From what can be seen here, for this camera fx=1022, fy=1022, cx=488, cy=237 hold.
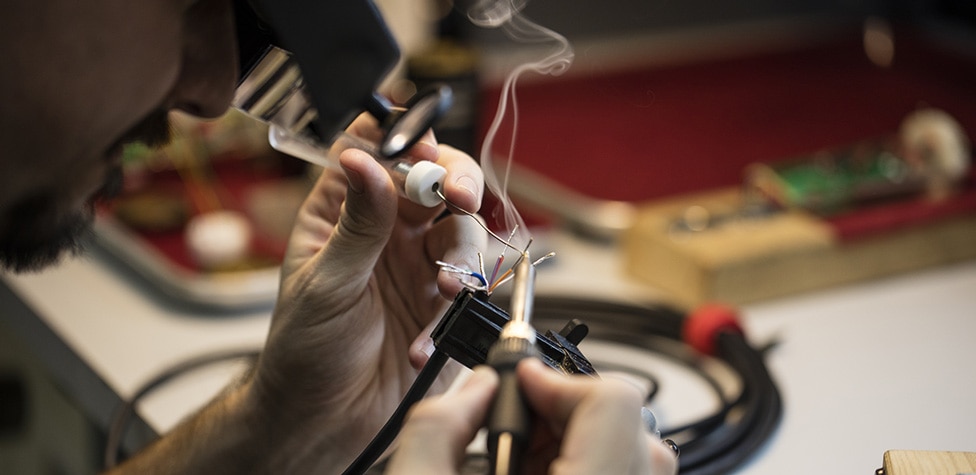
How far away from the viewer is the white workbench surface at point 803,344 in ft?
3.13

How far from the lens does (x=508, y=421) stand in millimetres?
562

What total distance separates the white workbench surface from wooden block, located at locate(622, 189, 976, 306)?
0.07ft

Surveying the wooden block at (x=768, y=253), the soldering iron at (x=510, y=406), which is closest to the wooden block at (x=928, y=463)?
the soldering iron at (x=510, y=406)

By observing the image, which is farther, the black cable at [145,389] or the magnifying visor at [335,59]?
the black cable at [145,389]

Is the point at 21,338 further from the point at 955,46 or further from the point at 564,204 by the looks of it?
the point at 955,46

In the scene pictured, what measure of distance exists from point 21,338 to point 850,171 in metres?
1.12

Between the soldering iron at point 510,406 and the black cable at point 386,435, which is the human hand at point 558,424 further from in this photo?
the black cable at point 386,435

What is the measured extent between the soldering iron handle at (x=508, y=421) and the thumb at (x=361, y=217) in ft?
0.72

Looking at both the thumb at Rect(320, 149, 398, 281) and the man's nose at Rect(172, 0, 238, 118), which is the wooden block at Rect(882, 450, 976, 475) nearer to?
the thumb at Rect(320, 149, 398, 281)

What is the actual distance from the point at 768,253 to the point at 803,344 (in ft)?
0.46

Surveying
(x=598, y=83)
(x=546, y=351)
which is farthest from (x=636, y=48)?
(x=546, y=351)

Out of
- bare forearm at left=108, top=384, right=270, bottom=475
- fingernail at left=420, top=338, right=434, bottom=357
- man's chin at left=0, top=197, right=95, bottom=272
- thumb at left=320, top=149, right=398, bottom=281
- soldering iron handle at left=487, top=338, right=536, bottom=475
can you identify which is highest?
thumb at left=320, top=149, right=398, bottom=281

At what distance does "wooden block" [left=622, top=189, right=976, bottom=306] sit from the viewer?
126 centimetres

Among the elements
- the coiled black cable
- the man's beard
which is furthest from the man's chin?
the coiled black cable
